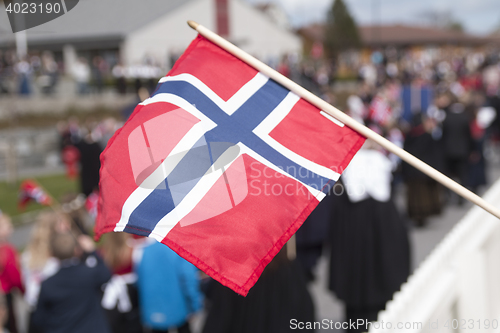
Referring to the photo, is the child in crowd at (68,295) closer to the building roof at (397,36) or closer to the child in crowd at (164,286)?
the child in crowd at (164,286)

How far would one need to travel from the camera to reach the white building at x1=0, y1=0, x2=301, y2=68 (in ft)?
24.5

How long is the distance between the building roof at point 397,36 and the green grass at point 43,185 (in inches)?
1470

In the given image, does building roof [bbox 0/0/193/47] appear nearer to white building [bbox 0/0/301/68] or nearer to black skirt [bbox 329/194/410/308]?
white building [bbox 0/0/301/68]

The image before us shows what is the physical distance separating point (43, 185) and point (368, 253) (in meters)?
12.1

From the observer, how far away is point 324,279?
6.21 m

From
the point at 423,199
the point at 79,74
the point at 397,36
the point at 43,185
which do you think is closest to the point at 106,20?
the point at 43,185

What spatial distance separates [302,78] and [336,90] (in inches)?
265

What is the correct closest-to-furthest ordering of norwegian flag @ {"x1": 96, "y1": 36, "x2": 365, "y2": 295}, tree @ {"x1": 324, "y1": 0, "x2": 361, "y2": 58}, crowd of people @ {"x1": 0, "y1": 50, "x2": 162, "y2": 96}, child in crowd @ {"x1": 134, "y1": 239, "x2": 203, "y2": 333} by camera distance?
norwegian flag @ {"x1": 96, "y1": 36, "x2": 365, "y2": 295}
child in crowd @ {"x1": 134, "y1": 239, "x2": 203, "y2": 333}
crowd of people @ {"x1": 0, "y1": 50, "x2": 162, "y2": 96}
tree @ {"x1": 324, "y1": 0, "x2": 361, "y2": 58}

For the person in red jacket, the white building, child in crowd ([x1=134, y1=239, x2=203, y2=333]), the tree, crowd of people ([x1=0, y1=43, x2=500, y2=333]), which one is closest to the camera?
crowd of people ([x1=0, y1=43, x2=500, y2=333])

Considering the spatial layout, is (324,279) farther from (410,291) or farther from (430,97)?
(430,97)

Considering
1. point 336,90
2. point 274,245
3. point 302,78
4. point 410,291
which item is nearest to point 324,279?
point 410,291

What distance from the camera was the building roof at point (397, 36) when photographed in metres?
51.6

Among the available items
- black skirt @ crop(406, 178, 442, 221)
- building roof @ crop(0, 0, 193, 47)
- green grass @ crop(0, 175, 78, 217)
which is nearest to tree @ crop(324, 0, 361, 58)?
building roof @ crop(0, 0, 193, 47)

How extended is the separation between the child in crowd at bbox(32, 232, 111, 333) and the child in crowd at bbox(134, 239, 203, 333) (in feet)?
1.09
